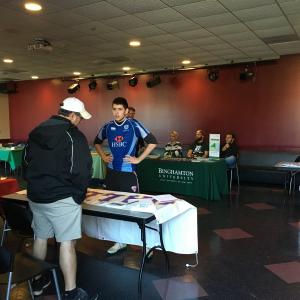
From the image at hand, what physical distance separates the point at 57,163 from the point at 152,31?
3633 mm

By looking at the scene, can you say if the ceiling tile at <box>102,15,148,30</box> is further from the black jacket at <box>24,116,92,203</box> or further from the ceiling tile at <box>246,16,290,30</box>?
the black jacket at <box>24,116,92,203</box>

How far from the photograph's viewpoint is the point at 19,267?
7.07ft

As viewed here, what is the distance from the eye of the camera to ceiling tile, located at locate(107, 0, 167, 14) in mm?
4070

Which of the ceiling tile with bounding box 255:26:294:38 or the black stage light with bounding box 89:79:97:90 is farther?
the black stage light with bounding box 89:79:97:90

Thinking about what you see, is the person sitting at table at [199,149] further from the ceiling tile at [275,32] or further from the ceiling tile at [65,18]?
the ceiling tile at [65,18]

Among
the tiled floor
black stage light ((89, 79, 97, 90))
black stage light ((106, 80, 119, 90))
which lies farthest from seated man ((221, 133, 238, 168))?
black stage light ((89, 79, 97, 90))

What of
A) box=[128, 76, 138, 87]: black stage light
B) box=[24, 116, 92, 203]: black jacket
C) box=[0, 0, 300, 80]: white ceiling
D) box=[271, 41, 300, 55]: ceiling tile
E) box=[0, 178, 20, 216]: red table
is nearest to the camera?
box=[24, 116, 92, 203]: black jacket

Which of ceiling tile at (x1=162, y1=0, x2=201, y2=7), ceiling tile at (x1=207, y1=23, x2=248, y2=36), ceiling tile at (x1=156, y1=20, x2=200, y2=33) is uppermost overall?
ceiling tile at (x1=162, y1=0, x2=201, y2=7)

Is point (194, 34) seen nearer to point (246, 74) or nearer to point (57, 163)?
point (246, 74)

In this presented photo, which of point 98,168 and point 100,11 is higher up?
point 100,11

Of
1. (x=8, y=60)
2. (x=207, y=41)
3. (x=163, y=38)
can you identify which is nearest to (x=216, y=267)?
(x=163, y=38)

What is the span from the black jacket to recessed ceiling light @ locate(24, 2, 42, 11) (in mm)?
2398

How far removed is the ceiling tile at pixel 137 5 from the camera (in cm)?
407

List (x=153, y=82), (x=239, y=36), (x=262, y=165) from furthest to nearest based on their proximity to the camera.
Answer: (x=153, y=82)
(x=262, y=165)
(x=239, y=36)
